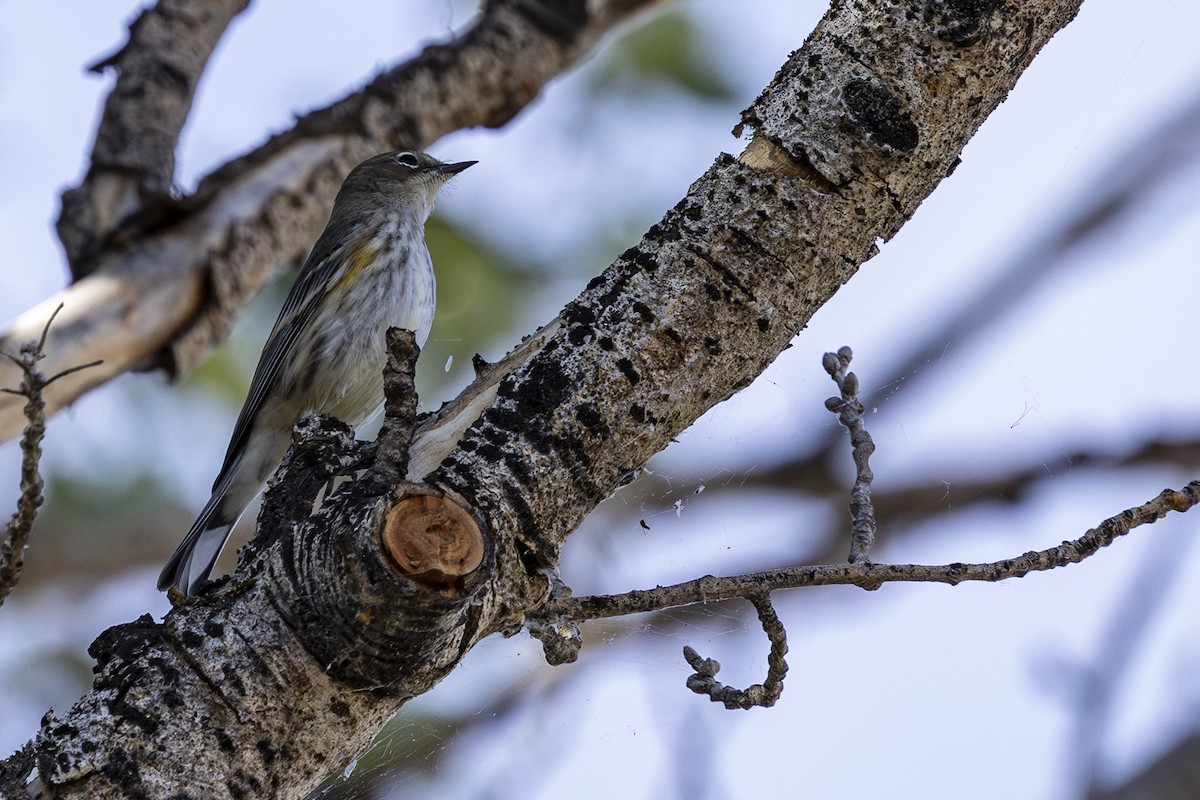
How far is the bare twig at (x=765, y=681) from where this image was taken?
219 centimetres

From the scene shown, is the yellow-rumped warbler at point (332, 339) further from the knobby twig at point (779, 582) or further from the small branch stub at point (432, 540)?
the small branch stub at point (432, 540)

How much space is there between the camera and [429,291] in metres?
4.94

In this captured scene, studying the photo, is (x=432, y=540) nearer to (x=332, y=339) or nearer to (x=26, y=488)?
(x=26, y=488)

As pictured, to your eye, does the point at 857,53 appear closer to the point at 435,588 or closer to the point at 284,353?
the point at 435,588

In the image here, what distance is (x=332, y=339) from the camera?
4.88 m

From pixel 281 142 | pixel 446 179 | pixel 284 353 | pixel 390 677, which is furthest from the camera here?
pixel 446 179

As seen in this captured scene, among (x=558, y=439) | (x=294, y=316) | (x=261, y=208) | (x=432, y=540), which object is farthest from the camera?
(x=294, y=316)

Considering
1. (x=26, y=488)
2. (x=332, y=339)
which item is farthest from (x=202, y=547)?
(x=26, y=488)

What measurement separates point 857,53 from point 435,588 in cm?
122

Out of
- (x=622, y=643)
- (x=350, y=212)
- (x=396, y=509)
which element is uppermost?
→ (x=350, y=212)

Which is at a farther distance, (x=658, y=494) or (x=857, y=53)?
(x=658, y=494)

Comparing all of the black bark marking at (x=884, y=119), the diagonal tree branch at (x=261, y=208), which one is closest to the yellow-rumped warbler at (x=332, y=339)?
the diagonal tree branch at (x=261, y=208)

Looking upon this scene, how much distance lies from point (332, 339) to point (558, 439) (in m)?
3.04

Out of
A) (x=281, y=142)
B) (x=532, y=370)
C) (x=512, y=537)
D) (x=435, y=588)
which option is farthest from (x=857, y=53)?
(x=281, y=142)
